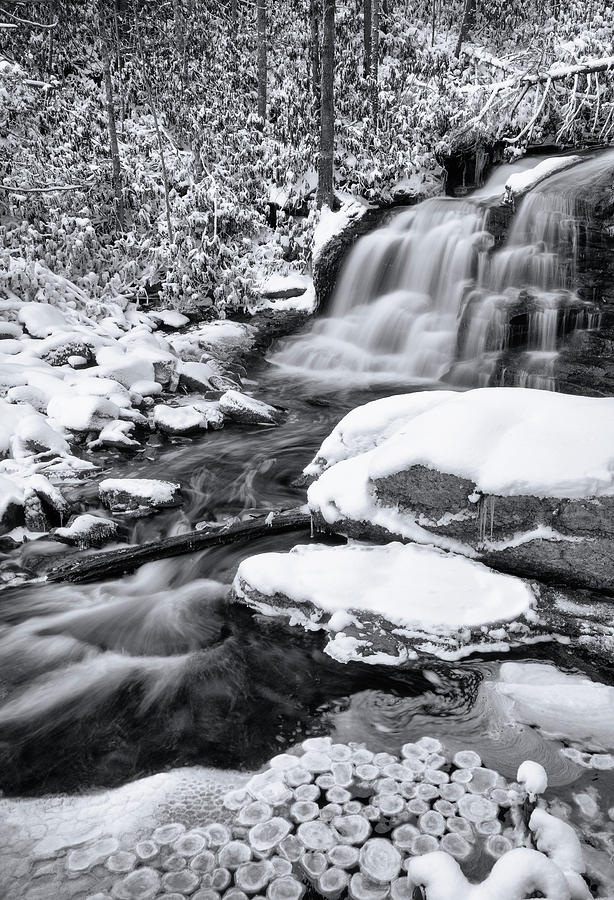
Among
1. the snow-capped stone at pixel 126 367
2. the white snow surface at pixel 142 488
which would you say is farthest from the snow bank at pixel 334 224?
the white snow surface at pixel 142 488

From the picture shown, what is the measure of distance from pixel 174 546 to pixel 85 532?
774 mm

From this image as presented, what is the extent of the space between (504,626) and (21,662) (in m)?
2.93

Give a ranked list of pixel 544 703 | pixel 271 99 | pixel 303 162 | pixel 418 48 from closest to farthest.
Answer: pixel 544 703 < pixel 303 162 < pixel 271 99 < pixel 418 48

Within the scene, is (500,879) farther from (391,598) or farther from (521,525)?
(521,525)

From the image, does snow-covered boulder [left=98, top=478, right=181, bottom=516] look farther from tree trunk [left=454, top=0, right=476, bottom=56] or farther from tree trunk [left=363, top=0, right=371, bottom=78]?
tree trunk [left=454, top=0, right=476, bottom=56]

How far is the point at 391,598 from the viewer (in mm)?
3387

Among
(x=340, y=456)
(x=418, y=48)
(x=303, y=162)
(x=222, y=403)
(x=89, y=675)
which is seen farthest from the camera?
(x=418, y=48)

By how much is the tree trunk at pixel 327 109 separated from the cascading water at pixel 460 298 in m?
2.50

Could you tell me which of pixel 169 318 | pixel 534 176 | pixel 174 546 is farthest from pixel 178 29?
pixel 174 546

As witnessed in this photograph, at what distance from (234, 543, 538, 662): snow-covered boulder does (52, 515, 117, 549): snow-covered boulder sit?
5.00 ft

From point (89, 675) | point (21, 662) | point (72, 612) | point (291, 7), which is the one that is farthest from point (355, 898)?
point (291, 7)

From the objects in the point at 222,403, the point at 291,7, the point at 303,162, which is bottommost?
the point at 222,403

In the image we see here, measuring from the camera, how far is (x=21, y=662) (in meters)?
3.60

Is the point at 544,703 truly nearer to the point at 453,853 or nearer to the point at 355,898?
the point at 453,853
